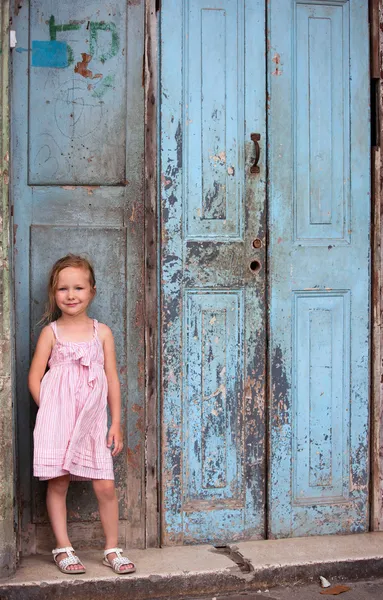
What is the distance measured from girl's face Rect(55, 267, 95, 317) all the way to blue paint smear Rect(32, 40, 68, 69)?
93 cm

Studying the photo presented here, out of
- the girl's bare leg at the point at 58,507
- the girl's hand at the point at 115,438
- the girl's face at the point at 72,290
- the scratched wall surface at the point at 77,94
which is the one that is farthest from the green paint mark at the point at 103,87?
the girl's bare leg at the point at 58,507

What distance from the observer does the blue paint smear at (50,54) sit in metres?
3.62

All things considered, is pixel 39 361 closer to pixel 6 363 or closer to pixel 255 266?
pixel 6 363

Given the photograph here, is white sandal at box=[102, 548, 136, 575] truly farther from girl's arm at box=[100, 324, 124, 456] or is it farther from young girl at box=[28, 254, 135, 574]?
girl's arm at box=[100, 324, 124, 456]

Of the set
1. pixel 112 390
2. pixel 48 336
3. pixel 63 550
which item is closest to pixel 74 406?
pixel 112 390

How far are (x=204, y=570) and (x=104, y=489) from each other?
0.55 meters

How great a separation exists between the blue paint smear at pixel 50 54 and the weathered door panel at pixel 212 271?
17.5 inches

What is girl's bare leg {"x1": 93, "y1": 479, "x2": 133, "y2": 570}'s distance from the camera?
348 cm

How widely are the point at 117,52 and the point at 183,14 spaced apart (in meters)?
0.35

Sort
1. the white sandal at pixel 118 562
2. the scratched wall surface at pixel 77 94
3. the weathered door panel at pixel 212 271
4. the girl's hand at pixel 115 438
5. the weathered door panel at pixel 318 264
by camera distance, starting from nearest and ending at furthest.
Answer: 1. the white sandal at pixel 118 562
2. the girl's hand at pixel 115 438
3. the scratched wall surface at pixel 77 94
4. the weathered door panel at pixel 212 271
5. the weathered door panel at pixel 318 264

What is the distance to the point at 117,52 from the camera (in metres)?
3.68

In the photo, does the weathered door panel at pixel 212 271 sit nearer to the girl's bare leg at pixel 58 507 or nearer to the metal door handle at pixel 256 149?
the metal door handle at pixel 256 149

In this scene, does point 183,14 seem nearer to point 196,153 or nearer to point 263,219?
point 196,153

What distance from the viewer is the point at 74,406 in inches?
134
